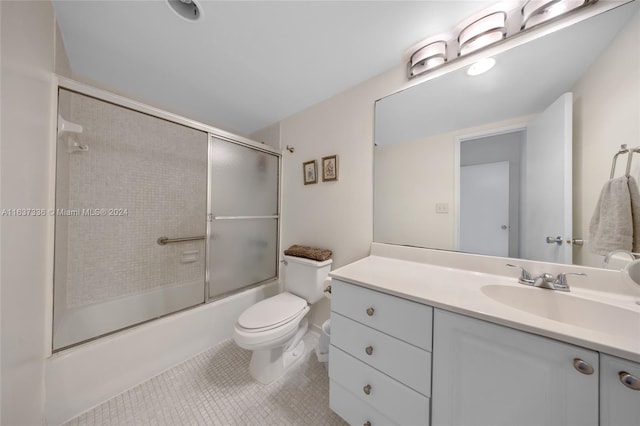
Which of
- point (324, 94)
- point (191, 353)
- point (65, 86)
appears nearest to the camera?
point (65, 86)

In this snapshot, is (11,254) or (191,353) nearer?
(11,254)

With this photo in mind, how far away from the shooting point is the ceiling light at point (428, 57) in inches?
44.9

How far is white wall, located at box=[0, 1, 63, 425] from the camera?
0.65 metres

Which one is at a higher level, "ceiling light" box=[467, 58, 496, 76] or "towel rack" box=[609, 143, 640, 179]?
"ceiling light" box=[467, 58, 496, 76]

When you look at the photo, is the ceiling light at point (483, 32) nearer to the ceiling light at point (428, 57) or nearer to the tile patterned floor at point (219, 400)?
the ceiling light at point (428, 57)

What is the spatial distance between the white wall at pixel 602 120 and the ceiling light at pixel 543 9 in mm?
219

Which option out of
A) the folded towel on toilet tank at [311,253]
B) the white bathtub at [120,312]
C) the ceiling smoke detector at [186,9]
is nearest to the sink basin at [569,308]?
the folded towel on toilet tank at [311,253]

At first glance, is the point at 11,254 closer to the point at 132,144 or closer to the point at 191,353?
the point at 191,353

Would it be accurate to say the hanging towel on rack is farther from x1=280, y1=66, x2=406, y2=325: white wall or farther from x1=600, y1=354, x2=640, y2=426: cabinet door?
x1=280, y1=66, x2=406, y2=325: white wall

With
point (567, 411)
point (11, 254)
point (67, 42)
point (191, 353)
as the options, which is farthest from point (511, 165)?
point (67, 42)

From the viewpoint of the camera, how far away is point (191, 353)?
1.48 metres

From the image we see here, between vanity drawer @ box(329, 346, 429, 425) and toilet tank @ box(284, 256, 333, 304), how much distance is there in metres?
0.58

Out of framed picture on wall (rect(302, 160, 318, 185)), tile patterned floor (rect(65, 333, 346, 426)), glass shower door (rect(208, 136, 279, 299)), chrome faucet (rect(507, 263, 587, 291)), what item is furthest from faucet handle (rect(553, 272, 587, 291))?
glass shower door (rect(208, 136, 279, 299))

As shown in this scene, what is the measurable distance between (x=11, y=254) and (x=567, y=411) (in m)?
1.81
